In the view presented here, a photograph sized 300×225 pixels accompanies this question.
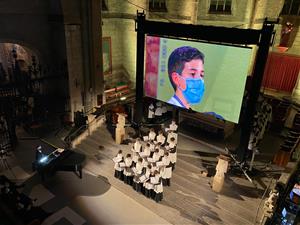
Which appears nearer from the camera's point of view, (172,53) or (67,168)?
(67,168)

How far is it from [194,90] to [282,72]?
7698mm

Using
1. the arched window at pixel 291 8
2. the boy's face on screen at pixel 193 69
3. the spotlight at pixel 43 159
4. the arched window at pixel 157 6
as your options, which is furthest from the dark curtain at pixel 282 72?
the spotlight at pixel 43 159

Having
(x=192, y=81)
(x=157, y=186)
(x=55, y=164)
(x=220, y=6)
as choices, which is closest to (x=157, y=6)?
(x=220, y=6)

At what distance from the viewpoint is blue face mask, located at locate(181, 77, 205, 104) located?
13.1 metres

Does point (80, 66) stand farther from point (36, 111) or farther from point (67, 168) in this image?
point (67, 168)

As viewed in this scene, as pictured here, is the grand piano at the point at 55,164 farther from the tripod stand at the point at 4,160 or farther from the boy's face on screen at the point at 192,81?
the boy's face on screen at the point at 192,81

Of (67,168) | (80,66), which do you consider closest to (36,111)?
(80,66)

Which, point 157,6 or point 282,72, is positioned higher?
point 157,6

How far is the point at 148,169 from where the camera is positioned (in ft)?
34.1

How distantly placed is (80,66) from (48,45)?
2.16 metres

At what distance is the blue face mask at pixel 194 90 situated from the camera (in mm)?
13133

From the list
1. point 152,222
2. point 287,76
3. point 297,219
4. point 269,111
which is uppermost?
point 287,76

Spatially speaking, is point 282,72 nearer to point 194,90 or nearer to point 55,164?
point 194,90

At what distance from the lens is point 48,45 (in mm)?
16016
